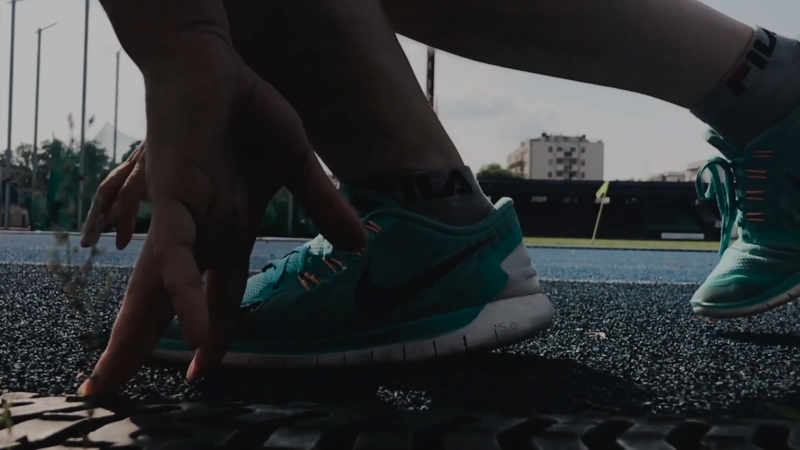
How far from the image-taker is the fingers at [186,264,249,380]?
2.22ft

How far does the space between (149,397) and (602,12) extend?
0.84 meters

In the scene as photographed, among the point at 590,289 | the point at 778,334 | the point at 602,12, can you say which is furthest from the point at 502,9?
the point at 590,289

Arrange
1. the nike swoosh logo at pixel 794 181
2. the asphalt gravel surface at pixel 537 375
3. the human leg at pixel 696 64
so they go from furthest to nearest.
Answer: the nike swoosh logo at pixel 794 181, the human leg at pixel 696 64, the asphalt gravel surface at pixel 537 375

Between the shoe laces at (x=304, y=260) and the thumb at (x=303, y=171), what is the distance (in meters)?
0.29

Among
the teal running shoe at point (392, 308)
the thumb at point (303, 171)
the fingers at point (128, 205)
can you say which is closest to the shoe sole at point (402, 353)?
the teal running shoe at point (392, 308)

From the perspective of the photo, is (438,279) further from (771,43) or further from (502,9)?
(771,43)

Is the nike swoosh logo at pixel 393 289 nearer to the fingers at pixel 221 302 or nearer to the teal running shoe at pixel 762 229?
the fingers at pixel 221 302

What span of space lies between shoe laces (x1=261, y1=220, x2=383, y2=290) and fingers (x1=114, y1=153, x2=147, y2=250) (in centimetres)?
25

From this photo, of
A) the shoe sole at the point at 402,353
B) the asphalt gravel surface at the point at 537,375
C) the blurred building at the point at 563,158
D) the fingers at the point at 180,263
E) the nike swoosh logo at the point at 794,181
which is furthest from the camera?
the blurred building at the point at 563,158

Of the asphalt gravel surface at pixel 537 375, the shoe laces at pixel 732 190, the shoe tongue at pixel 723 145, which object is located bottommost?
the asphalt gravel surface at pixel 537 375

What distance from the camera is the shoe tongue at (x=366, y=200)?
Answer: 3.14 feet

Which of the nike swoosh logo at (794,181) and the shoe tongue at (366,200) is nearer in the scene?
the shoe tongue at (366,200)

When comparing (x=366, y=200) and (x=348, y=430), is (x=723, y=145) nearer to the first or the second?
(x=366, y=200)

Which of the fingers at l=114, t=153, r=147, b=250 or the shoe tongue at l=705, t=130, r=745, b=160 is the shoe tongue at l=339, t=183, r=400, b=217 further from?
the shoe tongue at l=705, t=130, r=745, b=160
